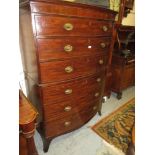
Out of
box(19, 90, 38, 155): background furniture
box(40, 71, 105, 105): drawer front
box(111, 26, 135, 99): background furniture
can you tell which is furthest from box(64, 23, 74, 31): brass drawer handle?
box(111, 26, 135, 99): background furniture

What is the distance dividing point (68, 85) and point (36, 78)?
11.5 inches

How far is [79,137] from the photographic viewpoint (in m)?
1.75

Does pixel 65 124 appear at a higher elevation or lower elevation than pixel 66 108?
lower

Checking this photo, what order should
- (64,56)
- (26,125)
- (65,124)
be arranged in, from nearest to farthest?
(26,125)
(64,56)
(65,124)

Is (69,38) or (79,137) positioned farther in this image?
(79,137)

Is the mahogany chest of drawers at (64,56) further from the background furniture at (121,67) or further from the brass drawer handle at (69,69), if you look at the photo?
the background furniture at (121,67)

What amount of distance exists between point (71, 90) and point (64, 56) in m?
0.35

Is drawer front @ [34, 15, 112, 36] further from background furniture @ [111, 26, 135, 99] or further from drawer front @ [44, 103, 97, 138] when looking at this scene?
background furniture @ [111, 26, 135, 99]

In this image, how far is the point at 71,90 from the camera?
145cm

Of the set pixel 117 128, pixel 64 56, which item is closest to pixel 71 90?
pixel 64 56

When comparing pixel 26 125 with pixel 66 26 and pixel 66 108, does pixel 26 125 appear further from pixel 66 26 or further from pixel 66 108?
pixel 66 26
